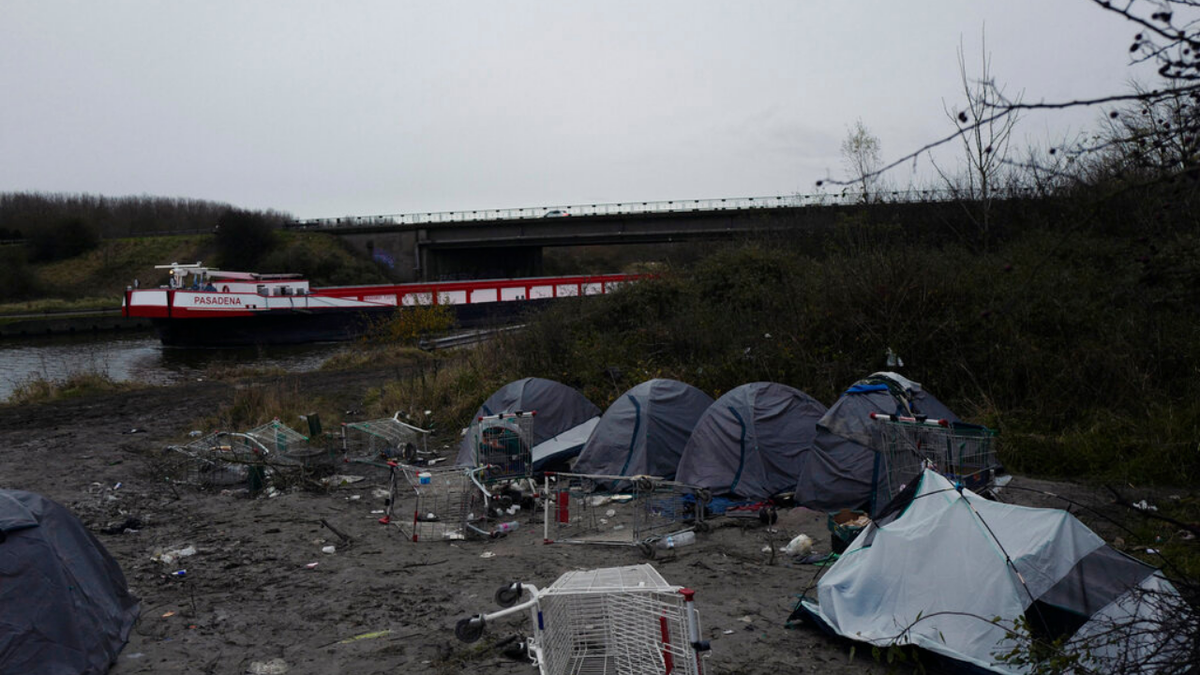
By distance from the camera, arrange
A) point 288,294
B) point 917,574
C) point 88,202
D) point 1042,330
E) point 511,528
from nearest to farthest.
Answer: point 917,574, point 511,528, point 1042,330, point 288,294, point 88,202

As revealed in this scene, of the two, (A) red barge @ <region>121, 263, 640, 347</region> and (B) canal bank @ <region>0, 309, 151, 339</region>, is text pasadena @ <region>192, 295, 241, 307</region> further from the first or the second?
(B) canal bank @ <region>0, 309, 151, 339</region>

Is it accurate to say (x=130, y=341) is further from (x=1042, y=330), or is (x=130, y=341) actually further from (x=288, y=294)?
(x=1042, y=330)

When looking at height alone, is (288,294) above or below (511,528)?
above

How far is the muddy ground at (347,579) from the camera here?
5.67 metres

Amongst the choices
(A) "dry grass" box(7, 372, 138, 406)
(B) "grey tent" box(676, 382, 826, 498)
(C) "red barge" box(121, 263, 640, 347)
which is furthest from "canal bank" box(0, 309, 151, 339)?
(B) "grey tent" box(676, 382, 826, 498)

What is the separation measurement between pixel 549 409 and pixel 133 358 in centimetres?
2828

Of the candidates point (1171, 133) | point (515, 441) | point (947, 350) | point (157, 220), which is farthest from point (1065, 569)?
point (157, 220)

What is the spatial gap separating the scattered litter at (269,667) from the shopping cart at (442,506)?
3.01 m

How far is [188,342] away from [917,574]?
38.3 metres

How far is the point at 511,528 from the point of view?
8.91m

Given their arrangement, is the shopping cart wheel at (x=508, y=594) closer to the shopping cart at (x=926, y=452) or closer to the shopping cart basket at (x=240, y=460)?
the shopping cart at (x=926, y=452)

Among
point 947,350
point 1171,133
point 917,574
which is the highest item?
point 1171,133

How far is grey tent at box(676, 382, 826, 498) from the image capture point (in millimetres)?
9602

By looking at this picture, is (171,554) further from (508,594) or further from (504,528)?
(508,594)
